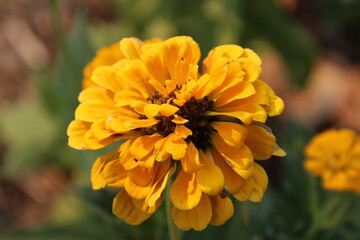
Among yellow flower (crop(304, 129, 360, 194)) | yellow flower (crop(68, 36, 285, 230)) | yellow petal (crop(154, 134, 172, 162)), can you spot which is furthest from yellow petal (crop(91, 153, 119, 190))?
yellow flower (crop(304, 129, 360, 194))

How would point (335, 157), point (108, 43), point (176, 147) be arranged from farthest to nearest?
point (108, 43) < point (335, 157) < point (176, 147)

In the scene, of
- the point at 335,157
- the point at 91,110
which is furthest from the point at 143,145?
the point at 335,157

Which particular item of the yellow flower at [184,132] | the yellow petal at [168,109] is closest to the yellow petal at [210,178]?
the yellow flower at [184,132]

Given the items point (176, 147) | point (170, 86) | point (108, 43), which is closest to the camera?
point (176, 147)

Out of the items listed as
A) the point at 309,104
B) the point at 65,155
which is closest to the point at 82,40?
the point at 65,155

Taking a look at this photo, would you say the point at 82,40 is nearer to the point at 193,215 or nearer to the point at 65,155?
the point at 65,155

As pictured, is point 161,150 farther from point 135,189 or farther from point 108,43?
point 108,43

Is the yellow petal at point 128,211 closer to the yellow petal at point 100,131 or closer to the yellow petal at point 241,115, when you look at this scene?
the yellow petal at point 100,131
